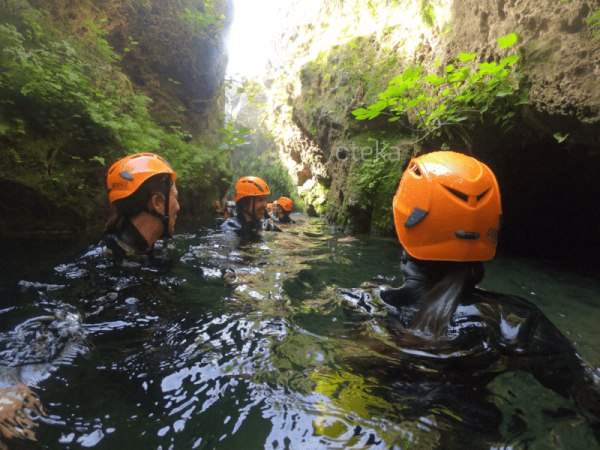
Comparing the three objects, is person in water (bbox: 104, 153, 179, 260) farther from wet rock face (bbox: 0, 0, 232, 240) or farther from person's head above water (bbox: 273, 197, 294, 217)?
person's head above water (bbox: 273, 197, 294, 217)

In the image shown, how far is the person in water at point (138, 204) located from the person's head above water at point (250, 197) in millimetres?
3119

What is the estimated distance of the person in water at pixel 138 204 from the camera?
3193 millimetres

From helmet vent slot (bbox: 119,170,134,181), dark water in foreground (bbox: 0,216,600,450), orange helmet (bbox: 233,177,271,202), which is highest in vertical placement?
helmet vent slot (bbox: 119,170,134,181)

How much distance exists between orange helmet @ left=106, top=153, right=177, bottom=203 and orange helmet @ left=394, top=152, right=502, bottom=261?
9.14 feet

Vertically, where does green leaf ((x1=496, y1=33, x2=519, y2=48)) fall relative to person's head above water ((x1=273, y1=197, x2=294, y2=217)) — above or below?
above

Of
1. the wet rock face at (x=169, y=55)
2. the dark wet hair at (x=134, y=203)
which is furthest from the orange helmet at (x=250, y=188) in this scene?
the wet rock face at (x=169, y=55)

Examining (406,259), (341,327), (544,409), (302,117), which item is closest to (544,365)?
(544,409)

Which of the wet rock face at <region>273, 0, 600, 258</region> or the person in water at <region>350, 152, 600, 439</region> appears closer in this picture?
the person in water at <region>350, 152, 600, 439</region>

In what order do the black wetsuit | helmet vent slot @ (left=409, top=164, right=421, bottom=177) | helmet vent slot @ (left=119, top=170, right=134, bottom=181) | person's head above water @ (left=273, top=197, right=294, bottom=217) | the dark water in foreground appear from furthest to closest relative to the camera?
person's head above water @ (left=273, top=197, right=294, bottom=217) < helmet vent slot @ (left=119, top=170, right=134, bottom=181) < helmet vent slot @ (left=409, top=164, right=421, bottom=177) < the black wetsuit < the dark water in foreground

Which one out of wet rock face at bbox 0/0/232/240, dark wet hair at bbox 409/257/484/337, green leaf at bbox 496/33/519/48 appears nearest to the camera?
dark wet hair at bbox 409/257/484/337

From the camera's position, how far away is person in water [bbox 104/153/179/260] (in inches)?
126

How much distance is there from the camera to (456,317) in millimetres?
1885

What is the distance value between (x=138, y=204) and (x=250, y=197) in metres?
3.47

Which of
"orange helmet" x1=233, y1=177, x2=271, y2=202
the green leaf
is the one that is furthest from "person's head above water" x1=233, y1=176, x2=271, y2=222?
the green leaf
